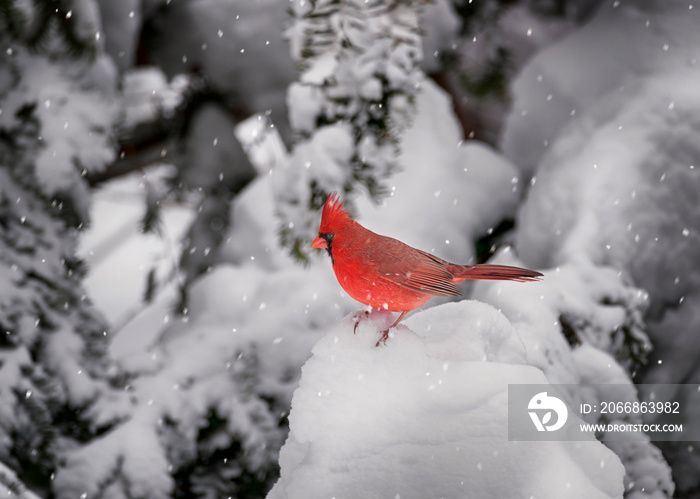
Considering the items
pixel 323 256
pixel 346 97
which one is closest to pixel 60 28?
pixel 346 97

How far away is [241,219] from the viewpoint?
7.34ft

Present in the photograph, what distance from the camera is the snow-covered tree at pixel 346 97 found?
1.30 metres

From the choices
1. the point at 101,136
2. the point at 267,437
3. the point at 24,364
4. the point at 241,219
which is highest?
the point at 101,136

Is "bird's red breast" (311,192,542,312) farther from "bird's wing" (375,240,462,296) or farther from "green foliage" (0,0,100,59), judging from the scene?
"green foliage" (0,0,100,59)

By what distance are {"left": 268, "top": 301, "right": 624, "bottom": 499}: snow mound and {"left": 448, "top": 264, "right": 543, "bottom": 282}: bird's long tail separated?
0.13 meters

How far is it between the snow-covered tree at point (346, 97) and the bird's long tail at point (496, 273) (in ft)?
1.29

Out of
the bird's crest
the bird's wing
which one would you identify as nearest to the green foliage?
the bird's crest

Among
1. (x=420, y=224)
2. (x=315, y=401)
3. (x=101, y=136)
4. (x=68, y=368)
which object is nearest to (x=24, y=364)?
(x=68, y=368)

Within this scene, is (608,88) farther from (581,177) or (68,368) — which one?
(68,368)

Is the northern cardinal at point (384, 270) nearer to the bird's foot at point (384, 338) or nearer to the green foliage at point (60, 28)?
the bird's foot at point (384, 338)

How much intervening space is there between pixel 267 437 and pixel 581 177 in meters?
1.30

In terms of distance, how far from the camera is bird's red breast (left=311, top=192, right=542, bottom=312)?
0.94 m

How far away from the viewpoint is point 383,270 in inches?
36.8

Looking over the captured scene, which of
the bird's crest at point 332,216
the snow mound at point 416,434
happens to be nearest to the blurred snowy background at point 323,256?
the snow mound at point 416,434
